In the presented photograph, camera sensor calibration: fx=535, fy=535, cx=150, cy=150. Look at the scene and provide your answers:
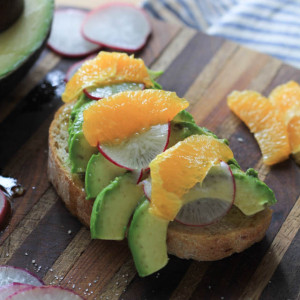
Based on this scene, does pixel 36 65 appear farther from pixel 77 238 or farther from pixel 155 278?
pixel 155 278

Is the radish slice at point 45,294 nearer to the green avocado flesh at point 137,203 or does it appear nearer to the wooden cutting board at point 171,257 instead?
the wooden cutting board at point 171,257

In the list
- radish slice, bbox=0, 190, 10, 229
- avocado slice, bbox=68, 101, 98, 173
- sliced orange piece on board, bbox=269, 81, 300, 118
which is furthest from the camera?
sliced orange piece on board, bbox=269, 81, 300, 118

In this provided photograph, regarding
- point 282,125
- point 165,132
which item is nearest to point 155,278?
point 165,132

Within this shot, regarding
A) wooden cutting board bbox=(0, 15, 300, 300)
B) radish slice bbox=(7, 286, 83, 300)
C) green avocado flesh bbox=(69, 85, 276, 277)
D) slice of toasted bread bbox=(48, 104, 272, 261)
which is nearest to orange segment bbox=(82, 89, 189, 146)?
green avocado flesh bbox=(69, 85, 276, 277)

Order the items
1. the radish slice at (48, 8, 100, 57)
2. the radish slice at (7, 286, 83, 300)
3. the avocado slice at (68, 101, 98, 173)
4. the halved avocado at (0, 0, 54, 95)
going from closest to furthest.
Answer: the radish slice at (7, 286, 83, 300)
the avocado slice at (68, 101, 98, 173)
the halved avocado at (0, 0, 54, 95)
the radish slice at (48, 8, 100, 57)

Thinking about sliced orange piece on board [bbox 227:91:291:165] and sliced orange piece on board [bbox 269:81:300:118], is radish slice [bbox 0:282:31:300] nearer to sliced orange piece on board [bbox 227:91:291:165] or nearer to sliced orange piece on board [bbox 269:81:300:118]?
sliced orange piece on board [bbox 227:91:291:165]
